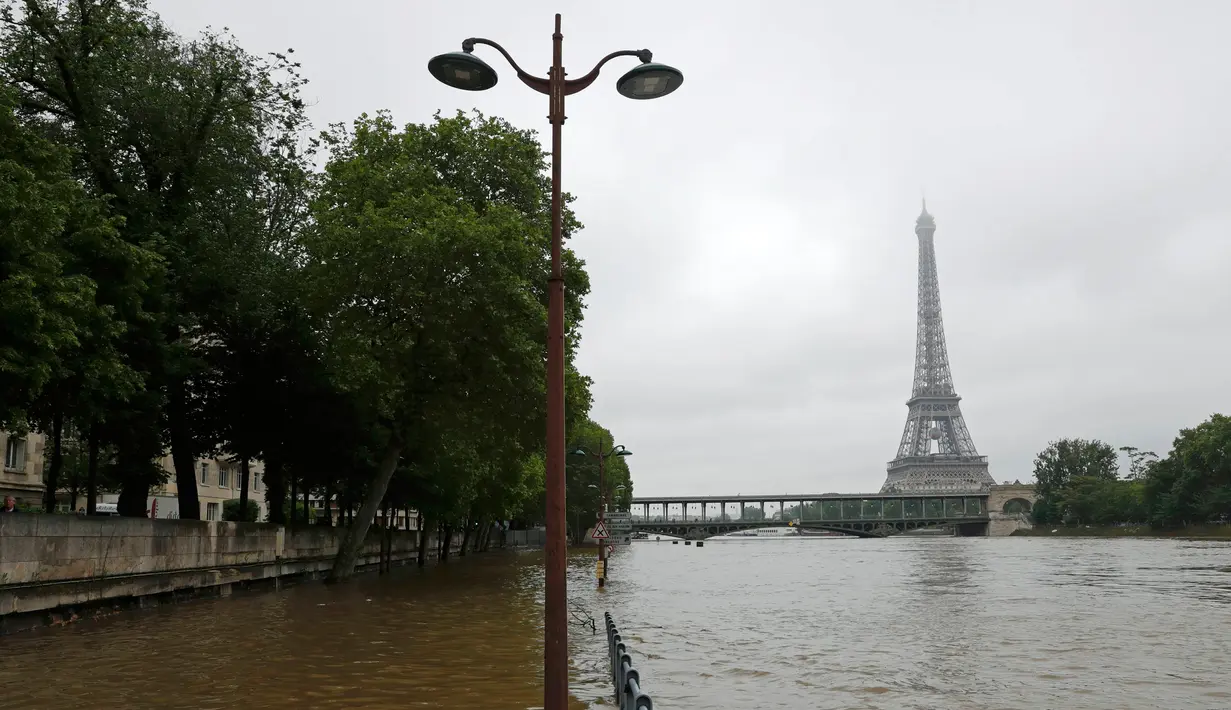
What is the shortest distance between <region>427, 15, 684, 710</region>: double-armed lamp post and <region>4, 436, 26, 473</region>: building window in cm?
4927

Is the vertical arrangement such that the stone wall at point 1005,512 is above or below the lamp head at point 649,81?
below

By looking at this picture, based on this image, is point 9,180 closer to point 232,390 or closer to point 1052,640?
point 232,390

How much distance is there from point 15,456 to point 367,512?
80.9 ft

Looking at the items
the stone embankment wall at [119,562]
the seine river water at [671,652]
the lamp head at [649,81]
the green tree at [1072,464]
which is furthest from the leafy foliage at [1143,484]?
the lamp head at [649,81]

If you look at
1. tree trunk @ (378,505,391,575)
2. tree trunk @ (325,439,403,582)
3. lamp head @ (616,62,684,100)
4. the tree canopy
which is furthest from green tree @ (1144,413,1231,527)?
lamp head @ (616,62,684,100)

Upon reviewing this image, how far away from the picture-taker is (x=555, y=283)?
10.6 metres

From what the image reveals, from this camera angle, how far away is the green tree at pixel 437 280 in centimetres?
3356

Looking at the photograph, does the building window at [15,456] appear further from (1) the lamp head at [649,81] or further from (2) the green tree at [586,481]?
(2) the green tree at [586,481]

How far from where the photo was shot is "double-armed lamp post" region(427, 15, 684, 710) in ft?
32.5

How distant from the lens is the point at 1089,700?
619 inches

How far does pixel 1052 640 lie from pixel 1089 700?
28.8 ft

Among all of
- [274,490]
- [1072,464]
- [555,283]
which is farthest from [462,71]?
[1072,464]

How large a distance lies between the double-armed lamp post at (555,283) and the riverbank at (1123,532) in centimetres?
12106

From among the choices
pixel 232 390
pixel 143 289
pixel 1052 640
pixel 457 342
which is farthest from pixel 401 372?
pixel 1052 640
